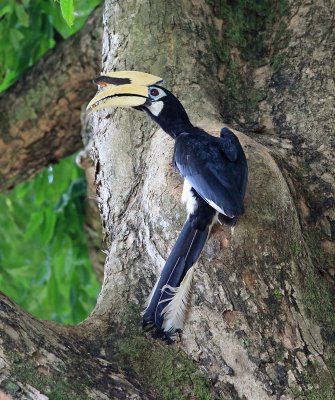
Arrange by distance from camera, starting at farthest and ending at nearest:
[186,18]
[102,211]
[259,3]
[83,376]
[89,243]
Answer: [89,243] → [259,3] → [186,18] → [102,211] → [83,376]

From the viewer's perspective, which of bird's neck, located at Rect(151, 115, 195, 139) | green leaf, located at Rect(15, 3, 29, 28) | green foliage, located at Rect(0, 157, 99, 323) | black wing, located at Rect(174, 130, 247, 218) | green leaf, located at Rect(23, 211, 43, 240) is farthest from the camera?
green foliage, located at Rect(0, 157, 99, 323)

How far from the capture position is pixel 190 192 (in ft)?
9.18

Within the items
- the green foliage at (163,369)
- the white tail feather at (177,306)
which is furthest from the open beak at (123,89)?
the green foliage at (163,369)

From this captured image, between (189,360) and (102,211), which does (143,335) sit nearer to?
(189,360)

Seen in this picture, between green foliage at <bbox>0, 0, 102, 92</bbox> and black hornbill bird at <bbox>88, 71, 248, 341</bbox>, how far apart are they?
1689mm

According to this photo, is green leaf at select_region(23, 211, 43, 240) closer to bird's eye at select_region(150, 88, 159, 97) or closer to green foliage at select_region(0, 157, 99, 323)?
green foliage at select_region(0, 157, 99, 323)

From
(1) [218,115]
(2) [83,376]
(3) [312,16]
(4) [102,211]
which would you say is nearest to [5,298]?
(2) [83,376]

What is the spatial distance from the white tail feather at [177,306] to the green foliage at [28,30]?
92.8 inches

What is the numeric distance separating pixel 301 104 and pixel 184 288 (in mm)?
1173

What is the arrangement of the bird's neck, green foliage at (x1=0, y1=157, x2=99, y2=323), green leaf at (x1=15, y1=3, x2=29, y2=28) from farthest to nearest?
1. green foliage at (x1=0, y1=157, x2=99, y2=323)
2. green leaf at (x1=15, y1=3, x2=29, y2=28)
3. the bird's neck

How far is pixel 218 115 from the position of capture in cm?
340

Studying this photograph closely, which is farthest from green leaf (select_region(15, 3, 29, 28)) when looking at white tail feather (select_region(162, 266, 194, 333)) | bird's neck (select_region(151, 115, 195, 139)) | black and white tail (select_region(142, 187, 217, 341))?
white tail feather (select_region(162, 266, 194, 333))

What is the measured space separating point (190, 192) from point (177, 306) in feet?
1.27

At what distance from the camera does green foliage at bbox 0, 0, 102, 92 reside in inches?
184
